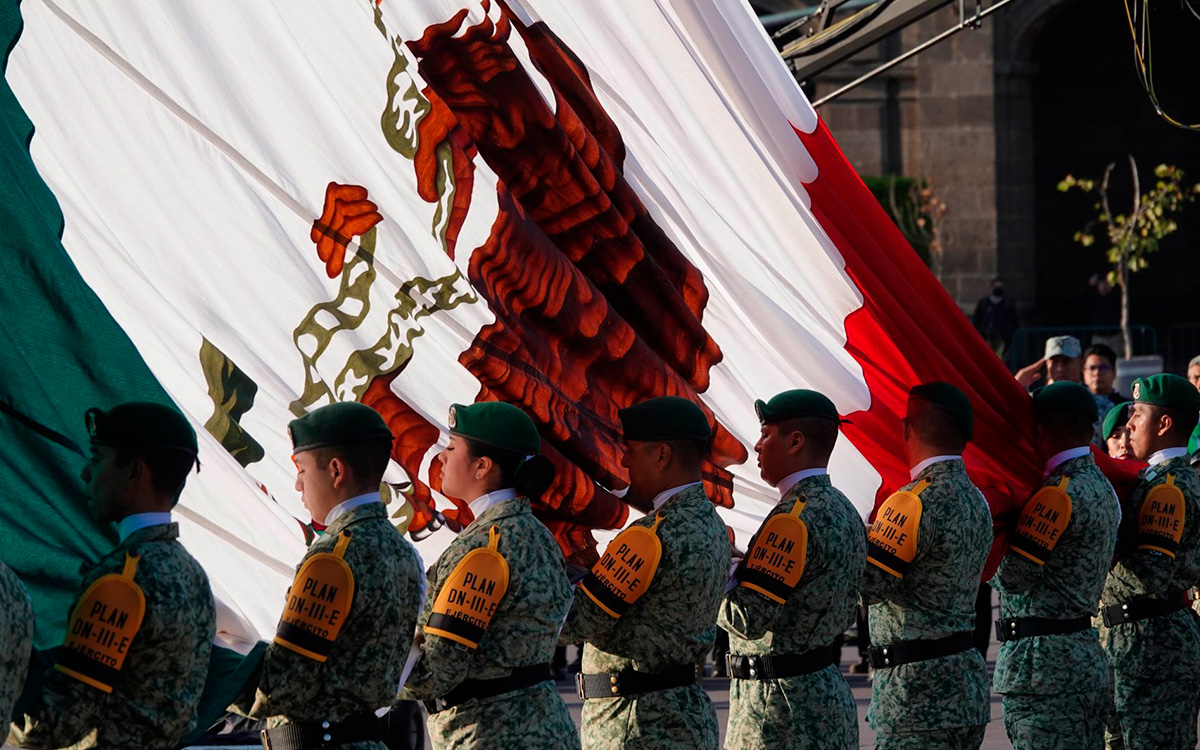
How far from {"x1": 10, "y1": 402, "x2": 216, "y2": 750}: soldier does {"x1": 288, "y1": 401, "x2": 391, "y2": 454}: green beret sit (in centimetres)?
33

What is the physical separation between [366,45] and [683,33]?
1373 millimetres

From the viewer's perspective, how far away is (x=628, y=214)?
5.87m

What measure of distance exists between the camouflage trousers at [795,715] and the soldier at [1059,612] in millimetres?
1056

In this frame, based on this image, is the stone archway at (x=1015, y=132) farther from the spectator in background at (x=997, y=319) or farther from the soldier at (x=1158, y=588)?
the soldier at (x=1158, y=588)

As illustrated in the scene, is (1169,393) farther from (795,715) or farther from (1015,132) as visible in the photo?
(1015,132)

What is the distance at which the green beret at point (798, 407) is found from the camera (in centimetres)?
525

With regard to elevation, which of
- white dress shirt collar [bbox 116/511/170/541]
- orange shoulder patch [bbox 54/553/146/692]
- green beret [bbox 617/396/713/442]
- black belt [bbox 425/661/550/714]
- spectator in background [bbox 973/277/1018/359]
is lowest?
orange shoulder patch [bbox 54/553/146/692]

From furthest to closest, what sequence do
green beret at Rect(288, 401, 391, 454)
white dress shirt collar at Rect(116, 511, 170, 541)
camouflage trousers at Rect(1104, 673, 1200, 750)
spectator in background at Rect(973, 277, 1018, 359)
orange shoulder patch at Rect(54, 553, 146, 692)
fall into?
spectator in background at Rect(973, 277, 1018, 359)
camouflage trousers at Rect(1104, 673, 1200, 750)
green beret at Rect(288, 401, 391, 454)
white dress shirt collar at Rect(116, 511, 170, 541)
orange shoulder patch at Rect(54, 553, 146, 692)

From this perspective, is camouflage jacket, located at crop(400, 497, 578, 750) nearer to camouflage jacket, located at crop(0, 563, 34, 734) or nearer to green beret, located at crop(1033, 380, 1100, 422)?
camouflage jacket, located at crop(0, 563, 34, 734)

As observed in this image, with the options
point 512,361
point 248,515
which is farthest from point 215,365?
point 512,361

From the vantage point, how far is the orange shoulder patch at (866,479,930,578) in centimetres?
547

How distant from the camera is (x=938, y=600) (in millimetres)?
5547

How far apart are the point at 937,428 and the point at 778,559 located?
951 millimetres

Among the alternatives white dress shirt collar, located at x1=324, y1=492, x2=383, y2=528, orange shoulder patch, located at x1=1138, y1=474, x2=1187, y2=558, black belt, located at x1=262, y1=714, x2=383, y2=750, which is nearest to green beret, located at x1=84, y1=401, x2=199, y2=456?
white dress shirt collar, located at x1=324, y1=492, x2=383, y2=528
